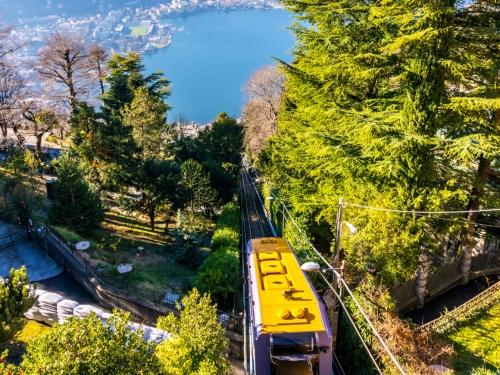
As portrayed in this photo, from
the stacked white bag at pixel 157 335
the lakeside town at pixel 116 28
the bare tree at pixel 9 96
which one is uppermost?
the lakeside town at pixel 116 28

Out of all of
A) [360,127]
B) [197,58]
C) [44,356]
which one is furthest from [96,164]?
[197,58]

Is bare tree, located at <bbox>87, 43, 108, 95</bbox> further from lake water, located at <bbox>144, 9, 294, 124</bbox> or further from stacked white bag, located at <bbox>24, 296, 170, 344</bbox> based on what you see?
stacked white bag, located at <bbox>24, 296, 170, 344</bbox>

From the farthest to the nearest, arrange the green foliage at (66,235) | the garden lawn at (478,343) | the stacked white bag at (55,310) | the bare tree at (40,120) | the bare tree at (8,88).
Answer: the bare tree at (40,120)
the bare tree at (8,88)
the green foliage at (66,235)
the stacked white bag at (55,310)
the garden lawn at (478,343)

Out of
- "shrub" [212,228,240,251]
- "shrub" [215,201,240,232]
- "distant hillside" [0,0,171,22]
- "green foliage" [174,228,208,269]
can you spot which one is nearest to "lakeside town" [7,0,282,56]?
"distant hillside" [0,0,171,22]

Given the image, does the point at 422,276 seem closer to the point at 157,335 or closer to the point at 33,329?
the point at 157,335

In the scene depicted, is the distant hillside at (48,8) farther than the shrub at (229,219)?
Yes

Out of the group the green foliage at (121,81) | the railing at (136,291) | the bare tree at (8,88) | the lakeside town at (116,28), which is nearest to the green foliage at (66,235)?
the railing at (136,291)

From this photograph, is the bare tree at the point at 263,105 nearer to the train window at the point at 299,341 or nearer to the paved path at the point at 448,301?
the paved path at the point at 448,301
